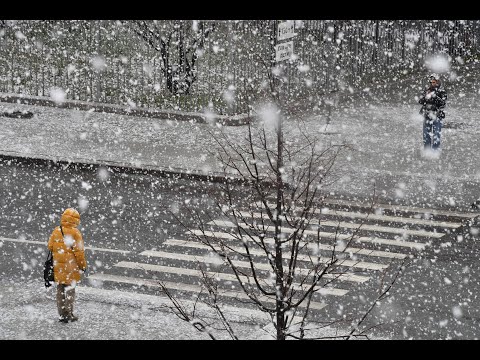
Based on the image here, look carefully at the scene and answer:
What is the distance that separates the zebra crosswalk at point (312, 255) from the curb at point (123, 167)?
7.43 ft

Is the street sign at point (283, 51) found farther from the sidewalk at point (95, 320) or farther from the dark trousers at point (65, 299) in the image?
the dark trousers at point (65, 299)

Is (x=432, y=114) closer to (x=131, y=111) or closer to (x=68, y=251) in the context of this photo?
(x=131, y=111)

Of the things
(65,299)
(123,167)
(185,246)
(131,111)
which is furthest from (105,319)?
(131,111)

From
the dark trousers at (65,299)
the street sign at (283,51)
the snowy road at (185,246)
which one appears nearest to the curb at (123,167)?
the snowy road at (185,246)

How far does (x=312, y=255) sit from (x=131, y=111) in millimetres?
10425

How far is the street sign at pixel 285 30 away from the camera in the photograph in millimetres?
19064

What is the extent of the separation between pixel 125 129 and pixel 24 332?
37.0ft

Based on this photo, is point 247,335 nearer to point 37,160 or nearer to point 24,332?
point 24,332

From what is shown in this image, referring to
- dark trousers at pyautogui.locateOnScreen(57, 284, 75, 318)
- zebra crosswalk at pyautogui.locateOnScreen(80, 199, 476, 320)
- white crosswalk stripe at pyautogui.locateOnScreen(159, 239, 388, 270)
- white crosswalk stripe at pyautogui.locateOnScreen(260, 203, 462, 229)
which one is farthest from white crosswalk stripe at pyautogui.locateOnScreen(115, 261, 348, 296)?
white crosswalk stripe at pyautogui.locateOnScreen(260, 203, 462, 229)

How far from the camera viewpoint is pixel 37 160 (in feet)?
66.2

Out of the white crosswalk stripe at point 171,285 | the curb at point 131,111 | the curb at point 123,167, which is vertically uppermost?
the curb at point 131,111

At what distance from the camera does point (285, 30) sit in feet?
63.2

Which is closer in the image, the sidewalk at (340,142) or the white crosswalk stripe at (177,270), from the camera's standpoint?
the white crosswalk stripe at (177,270)
